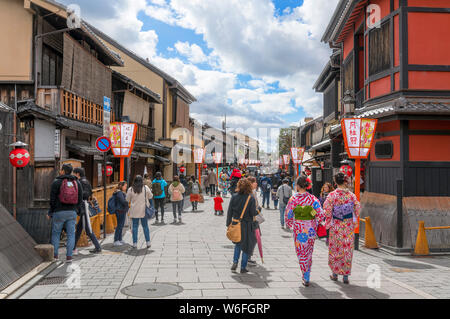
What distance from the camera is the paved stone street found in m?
6.12

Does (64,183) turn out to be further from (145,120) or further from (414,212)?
(145,120)

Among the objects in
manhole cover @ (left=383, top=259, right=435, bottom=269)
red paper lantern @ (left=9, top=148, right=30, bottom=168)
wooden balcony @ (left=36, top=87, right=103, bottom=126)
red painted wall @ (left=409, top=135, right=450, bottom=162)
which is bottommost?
manhole cover @ (left=383, top=259, right=435, bottom=269)

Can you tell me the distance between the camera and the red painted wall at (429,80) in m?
10.3

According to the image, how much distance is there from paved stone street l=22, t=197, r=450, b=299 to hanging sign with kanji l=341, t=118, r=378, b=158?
8.43 feet

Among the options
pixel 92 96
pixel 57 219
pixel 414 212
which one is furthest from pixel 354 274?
pixel 92 96

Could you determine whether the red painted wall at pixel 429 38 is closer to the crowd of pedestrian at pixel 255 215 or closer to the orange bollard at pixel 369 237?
the orange bollard at pixel 369 237

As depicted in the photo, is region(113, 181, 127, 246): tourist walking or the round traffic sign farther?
the round traffic sign

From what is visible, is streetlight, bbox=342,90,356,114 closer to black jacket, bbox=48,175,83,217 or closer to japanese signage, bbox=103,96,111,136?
japanese signage, bbox=103,96,111,136

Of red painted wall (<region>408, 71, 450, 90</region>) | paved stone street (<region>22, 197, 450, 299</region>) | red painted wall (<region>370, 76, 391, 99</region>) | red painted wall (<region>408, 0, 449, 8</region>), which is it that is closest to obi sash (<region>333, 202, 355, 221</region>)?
paved stone street (<region>22, 197, 450, 299</region>)

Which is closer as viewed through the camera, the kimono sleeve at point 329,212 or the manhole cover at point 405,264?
the kimono sleeve at point 329,212

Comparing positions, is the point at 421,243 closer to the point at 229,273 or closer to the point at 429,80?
the point at 429,80

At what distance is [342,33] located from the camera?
15.4m

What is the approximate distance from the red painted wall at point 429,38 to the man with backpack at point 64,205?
8.69 meters

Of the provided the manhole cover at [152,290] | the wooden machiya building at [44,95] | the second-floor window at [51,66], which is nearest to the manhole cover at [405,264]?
the manhole cover at [152,290]
